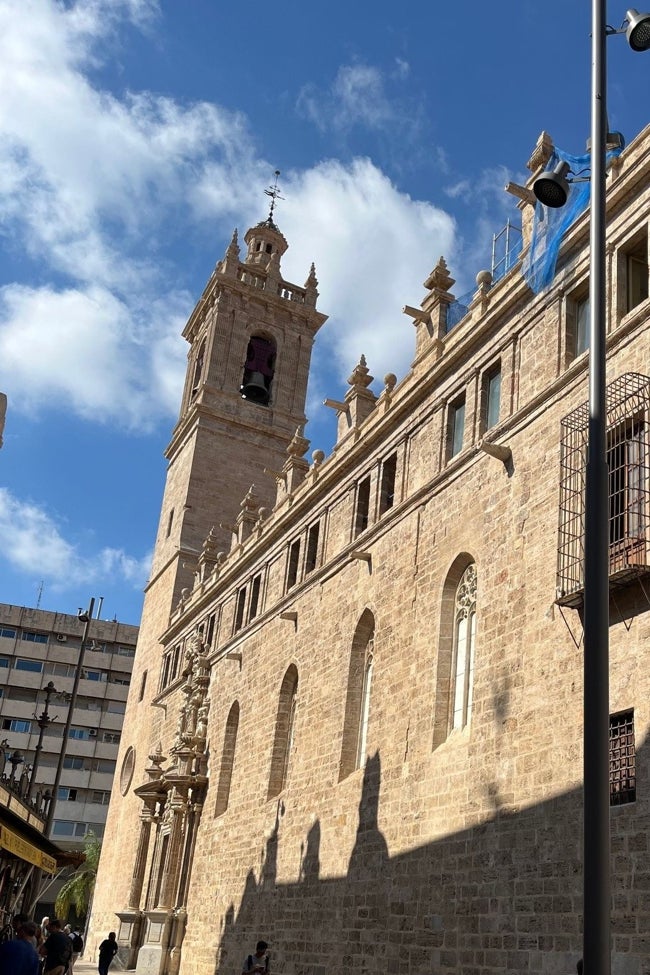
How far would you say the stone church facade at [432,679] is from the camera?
11.9 m

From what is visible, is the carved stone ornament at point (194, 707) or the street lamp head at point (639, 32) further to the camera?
the carved stone ornament at point (194, 707)

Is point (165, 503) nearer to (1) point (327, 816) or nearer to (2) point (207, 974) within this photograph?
(2) point (207, 974)

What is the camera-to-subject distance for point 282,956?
60.8 ft

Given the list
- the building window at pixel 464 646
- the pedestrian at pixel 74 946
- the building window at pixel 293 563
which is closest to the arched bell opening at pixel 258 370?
the building window at pixel 293 563

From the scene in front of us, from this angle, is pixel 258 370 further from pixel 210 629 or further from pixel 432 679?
pixel 432 679

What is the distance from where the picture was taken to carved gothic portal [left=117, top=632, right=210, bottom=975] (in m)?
25.9

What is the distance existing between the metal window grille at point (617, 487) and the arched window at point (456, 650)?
2.91m

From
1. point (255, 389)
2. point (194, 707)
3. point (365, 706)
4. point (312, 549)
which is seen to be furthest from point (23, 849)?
point (255, 389)

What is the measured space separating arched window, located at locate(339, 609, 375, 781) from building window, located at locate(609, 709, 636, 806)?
7.31 meters

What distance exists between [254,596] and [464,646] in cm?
1204

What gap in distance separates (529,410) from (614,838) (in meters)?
6.29

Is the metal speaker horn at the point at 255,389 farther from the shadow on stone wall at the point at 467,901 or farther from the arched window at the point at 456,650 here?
the arched window at the point at 456,650

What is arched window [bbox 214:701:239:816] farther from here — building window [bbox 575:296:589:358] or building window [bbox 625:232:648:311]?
building window [bbox 625:232:648:311]

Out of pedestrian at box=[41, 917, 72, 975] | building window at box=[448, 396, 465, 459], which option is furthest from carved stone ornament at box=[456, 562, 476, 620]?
pedestrian at box=[41, 917, 72, 975]
